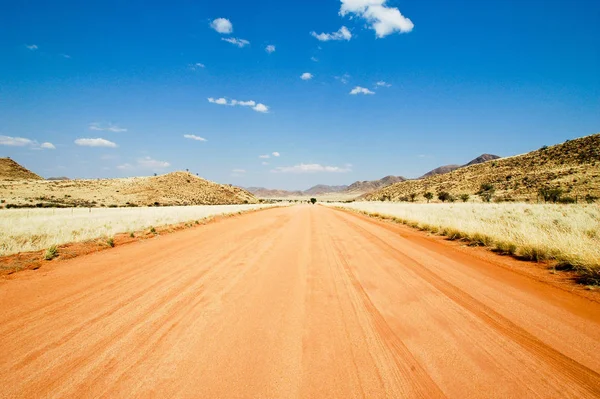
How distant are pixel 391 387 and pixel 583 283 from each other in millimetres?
5322

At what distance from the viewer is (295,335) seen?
3275 mm

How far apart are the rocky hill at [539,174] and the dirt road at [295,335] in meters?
42.4

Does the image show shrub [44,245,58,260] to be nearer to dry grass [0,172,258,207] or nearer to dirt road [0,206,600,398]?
dirt road [0,206,600,398]

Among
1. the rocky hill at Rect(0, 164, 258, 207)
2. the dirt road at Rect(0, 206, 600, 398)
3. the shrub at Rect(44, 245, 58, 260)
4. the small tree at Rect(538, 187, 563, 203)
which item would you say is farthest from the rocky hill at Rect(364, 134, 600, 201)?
the rocky hill at Rect(0, 164, 258, 207)

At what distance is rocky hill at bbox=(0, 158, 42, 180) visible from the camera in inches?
2923

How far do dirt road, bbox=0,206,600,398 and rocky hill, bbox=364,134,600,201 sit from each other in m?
42.4

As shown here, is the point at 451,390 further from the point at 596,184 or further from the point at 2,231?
the point at 596,184

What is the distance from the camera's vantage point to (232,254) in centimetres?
788

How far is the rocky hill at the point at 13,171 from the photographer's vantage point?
244 feet

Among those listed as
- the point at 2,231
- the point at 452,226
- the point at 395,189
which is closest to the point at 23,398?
the point at 2,231

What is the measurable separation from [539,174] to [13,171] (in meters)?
127

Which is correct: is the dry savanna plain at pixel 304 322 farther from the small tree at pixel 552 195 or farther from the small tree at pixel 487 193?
the small tree at pixel 487 193

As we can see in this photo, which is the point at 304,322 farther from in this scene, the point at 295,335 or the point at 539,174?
the point at 539,174

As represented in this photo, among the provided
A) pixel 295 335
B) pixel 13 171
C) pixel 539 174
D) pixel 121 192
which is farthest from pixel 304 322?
pixel 13 171
